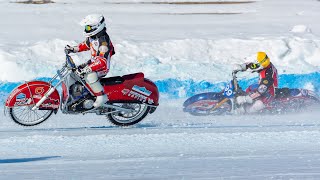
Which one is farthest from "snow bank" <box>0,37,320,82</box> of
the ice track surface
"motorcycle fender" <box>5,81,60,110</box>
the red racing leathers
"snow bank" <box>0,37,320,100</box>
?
the red racing leathers

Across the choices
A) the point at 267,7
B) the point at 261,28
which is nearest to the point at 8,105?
the point at 261,28

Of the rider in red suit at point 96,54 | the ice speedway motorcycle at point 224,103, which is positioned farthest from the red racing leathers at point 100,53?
the ice speedway motorcycle at point 224,103

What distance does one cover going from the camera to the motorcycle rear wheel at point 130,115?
11992 mm

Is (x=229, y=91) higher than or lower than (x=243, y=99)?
higher

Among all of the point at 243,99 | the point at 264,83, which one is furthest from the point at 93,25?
the point at 264,83

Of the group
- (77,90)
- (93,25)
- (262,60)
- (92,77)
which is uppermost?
(93,25)

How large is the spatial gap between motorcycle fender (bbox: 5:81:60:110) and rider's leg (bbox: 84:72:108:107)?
51 centimetres

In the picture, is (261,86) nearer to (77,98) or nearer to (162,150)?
(77,98)

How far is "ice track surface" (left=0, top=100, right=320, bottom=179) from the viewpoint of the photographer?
8.27m

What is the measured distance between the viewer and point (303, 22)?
22.8 m

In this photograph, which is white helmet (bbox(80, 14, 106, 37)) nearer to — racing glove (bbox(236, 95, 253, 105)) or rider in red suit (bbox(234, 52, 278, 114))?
rider in red suit (bbox(234, 52, 278, 114))

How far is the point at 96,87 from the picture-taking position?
38.0 feet

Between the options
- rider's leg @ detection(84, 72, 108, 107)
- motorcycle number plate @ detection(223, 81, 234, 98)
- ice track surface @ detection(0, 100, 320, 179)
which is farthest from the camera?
motorcycle number plate @ detection(223, 81, 234, 98)

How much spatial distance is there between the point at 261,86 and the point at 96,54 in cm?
388
